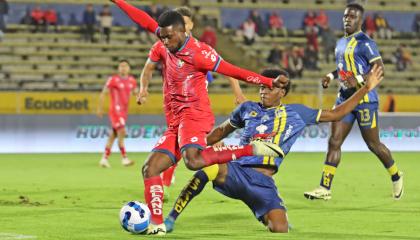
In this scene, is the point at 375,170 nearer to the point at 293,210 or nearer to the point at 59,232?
the point at 293,210

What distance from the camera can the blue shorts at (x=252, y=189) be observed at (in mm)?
9039

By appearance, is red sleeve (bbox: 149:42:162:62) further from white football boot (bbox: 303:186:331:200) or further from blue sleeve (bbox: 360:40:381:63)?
blue sleeve (bbox: 360:40:381:63)

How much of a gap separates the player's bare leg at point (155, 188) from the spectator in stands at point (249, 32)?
2236 centimetres

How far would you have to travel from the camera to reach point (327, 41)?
3194 cm

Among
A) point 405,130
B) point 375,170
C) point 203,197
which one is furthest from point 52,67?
point 203,197

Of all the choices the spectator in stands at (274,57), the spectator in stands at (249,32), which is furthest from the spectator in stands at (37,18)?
the spectator in stands at (274,57)

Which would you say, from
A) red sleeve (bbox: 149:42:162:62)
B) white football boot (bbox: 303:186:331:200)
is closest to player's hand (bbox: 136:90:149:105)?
red sleeve (bbox: 149:42:162:62)

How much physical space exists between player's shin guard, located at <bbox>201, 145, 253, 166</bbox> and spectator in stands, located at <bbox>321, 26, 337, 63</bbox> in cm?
2344

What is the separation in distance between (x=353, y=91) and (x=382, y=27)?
21.4 meters

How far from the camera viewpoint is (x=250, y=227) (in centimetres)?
959

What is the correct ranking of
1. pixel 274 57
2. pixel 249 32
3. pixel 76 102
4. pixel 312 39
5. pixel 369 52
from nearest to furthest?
pixel 369 52
pixel 76 102
pixel 274 57
pixel 312 39
pixel 249 32

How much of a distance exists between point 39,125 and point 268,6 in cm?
1201

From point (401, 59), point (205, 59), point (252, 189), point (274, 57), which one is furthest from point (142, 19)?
point (401, 59)

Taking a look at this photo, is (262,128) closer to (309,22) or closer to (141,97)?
(141,97)
